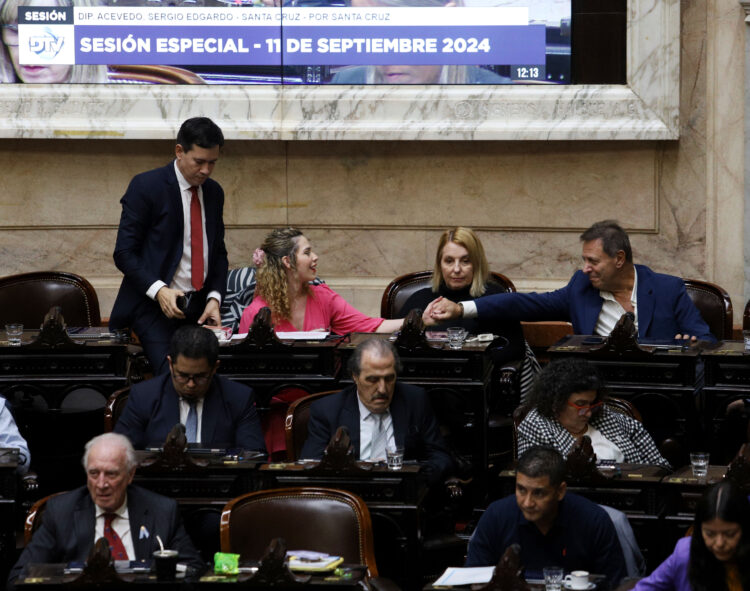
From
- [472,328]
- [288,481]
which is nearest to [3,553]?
[288,481]

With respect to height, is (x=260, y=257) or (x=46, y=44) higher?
(x=46, y=44)

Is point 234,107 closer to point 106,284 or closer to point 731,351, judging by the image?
point 106,284

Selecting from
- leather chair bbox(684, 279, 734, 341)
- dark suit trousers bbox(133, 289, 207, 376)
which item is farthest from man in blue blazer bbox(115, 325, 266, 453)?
leather chair bbox(684, 279, 734, 341)

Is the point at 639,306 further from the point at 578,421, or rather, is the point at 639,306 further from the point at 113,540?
the point at 113,540

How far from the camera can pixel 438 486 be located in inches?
207

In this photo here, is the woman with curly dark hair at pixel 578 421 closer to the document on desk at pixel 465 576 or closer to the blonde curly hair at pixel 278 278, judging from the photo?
the document on desk at pixel 465 576

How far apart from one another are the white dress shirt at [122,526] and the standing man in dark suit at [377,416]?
0.89 m

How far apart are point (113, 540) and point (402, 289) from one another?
2.66 m

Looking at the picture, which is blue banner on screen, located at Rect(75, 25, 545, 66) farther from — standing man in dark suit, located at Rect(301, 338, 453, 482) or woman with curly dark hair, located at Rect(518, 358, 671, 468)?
woman with curly dark hair, located at Rect(518, 358, 671, 468)

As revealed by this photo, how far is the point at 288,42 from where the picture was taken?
7.88 meters

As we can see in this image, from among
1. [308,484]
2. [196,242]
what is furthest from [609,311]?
[308,484]

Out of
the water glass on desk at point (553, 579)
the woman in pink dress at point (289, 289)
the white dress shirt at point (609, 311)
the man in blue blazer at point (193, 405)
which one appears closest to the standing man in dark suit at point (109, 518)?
the man in blue blazer at point (193, 405)

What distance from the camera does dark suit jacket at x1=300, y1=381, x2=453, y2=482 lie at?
539cm

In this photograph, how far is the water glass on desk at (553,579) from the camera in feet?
13.5
